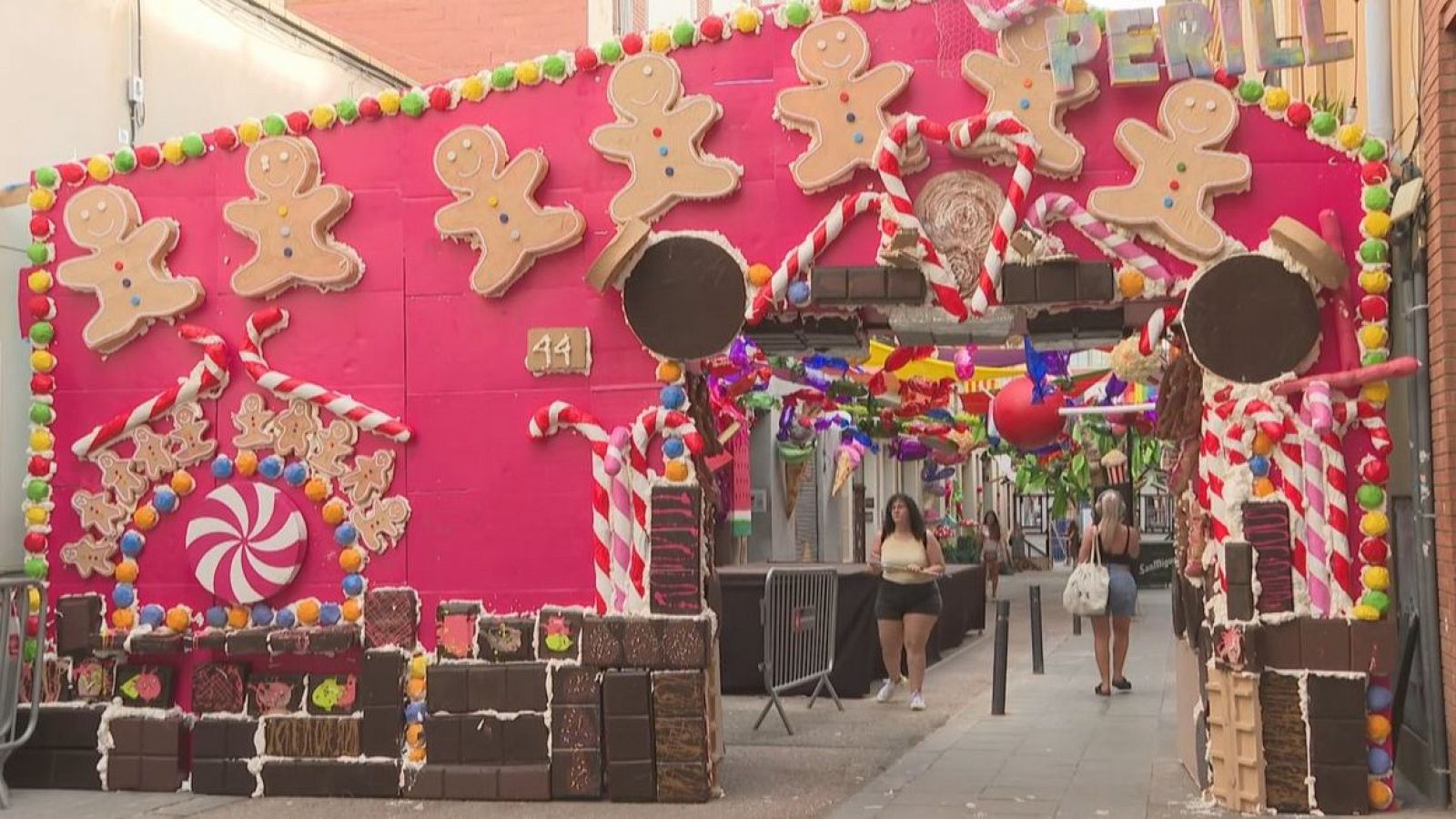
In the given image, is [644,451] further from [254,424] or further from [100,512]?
[100,512]

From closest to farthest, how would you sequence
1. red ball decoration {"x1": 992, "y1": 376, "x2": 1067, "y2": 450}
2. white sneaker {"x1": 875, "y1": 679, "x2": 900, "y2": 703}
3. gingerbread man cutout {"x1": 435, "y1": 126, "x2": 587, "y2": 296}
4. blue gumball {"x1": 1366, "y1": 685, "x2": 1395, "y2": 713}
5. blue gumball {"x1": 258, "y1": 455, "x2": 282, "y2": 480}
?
blue gumball {"x1": 1366, "y1": 685, "x2": 1395, "y2": 713} → gingerbread man cutout {"x1": 435, "y1": 126, "x2": 587, "y2": 296} → blue gumball {"x1": 258, "y1": 455, "x2": 282, "y2": 480} → white sneaker {"x1": 875, "y1": 679, "x2": 900, "y2": 703} → red ball decoration {"x1": 992, "y1": 376, "x2": 1067, "y2": 450}

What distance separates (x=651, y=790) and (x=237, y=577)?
2.67 meters

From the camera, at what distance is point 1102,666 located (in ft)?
45.4

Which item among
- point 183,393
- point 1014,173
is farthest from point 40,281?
point 1014,173

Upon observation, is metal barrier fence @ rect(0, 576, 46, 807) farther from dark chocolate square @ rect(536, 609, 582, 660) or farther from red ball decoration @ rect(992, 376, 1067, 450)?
red ball decoration @ rect(992, 376, 1067, 450)

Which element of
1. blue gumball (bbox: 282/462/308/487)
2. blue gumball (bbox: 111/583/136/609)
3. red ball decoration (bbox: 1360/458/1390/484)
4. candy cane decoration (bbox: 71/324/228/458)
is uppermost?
candy cane decoration (bbox: 71/324/228/458)

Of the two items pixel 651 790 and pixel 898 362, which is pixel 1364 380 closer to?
pixel 651 790

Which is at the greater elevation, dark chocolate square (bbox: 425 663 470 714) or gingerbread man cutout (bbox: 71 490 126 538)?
gingerbread man cutout (bbox: 71 490 126 538)

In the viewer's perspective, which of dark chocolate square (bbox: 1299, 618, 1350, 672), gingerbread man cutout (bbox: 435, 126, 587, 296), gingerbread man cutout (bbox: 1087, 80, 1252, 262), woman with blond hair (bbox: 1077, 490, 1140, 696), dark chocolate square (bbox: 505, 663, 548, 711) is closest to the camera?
dark chocolate square (bbox: 1299, 618, 1350, 672)

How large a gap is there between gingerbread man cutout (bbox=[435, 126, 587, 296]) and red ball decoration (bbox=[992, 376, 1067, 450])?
9.53 meters

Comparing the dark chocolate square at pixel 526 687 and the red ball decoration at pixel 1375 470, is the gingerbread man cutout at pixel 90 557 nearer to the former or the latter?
the dark chocolate square at pixel 526 687

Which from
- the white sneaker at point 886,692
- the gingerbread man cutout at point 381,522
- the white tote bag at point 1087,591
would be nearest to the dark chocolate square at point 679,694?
the gingerbread man cutout at point 381,522

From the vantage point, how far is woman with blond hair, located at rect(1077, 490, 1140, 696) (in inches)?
518

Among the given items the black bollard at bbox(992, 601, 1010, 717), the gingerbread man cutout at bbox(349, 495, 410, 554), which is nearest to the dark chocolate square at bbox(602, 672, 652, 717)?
the gingerbread man cutout at bbox(349, 495, 410, 554)
